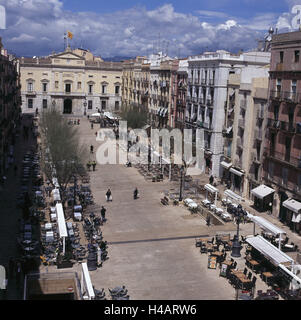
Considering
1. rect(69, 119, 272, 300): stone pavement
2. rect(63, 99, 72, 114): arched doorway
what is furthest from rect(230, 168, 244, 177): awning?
rect(63, 99, 72, 114): arched doorway

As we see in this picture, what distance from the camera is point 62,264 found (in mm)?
23938

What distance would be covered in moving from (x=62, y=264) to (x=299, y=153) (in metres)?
20.1

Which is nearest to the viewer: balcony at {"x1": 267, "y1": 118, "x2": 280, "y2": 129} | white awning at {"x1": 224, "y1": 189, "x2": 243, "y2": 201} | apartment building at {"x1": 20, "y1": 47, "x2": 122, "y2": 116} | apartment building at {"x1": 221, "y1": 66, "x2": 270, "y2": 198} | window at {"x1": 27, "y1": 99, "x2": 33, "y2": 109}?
balcony at {"x1": 267, "y1": 118, "x2": 280, "y2": 129}

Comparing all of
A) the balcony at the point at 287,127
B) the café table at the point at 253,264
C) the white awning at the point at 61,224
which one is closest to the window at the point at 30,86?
the white awning at the point at 61,224

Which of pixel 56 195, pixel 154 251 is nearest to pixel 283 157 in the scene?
pixel 154 251

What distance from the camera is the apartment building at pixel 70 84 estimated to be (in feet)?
325

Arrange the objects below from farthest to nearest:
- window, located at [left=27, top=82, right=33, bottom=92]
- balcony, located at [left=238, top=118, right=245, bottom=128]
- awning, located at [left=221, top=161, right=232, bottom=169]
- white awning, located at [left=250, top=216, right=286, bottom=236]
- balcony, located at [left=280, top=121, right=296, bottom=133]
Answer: window, located at [left=27, top=82, right=33, bottom=92]
awning, located at [left=221, top=161, right=232, bottom=169]
balcony, located at [left=238, top=118, right=245, bottom=128]
balcony, located at [left=280, top=121, right=296, bottom=133]
white awning, located at [left=250, top=216, right=286, bottom=236]

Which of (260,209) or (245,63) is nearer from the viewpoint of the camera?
(260,209)

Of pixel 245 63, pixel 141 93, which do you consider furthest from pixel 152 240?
pixel 141 93

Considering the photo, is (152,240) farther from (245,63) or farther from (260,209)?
(245,63)

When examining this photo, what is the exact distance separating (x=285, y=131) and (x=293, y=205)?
247 inches

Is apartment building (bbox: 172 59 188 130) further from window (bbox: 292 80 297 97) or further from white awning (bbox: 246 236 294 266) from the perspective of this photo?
white awning (bbox: 246 236 294 266)

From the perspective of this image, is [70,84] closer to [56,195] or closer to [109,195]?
[109,195]

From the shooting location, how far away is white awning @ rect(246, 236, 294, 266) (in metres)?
23.0
